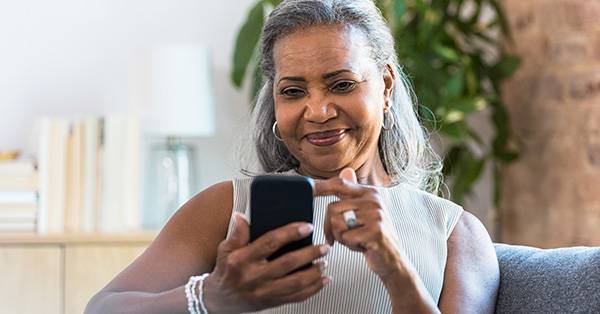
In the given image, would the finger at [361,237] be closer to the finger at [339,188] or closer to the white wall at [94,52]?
the finger at [339,188]

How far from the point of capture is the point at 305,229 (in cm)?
131

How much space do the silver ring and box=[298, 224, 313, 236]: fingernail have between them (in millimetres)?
46

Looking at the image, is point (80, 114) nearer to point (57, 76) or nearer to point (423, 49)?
point (57, 76)

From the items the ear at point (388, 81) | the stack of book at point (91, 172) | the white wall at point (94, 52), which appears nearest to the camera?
the ear at point (388, 81)

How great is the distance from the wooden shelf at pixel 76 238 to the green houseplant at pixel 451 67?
23.9 inches

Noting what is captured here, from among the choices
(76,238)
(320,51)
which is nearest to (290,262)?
(320,51)

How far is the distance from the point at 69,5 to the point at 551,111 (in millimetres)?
1707

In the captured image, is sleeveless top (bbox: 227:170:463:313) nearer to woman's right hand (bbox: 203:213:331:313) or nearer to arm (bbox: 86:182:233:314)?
arm (bbox: 86:182:233:314)

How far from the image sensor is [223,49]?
374 centimetres

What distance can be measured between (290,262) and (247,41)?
2.21 meters

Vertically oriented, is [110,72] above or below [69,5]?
below

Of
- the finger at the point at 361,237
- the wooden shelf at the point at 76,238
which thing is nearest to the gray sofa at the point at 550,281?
the finger at the point at 361,237

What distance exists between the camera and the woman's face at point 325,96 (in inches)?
62.7

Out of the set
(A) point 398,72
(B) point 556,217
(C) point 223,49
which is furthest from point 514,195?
(A) point 398,72
